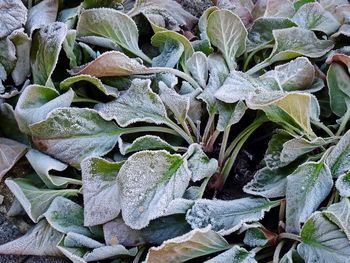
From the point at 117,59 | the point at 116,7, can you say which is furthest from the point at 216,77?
the point at 116,7

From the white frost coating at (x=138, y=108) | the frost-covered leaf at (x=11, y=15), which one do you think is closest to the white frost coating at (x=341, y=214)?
the white frost coating at (x=138, y=108)

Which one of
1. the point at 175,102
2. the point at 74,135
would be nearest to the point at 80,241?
the point at 74,135

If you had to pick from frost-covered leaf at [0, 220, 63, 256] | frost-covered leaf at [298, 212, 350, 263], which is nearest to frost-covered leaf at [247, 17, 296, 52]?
frost-covered leaf at [298, 212, 350, 263]

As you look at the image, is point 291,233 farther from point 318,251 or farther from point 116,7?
point 116,7

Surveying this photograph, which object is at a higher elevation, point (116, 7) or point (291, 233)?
point (116, 7)

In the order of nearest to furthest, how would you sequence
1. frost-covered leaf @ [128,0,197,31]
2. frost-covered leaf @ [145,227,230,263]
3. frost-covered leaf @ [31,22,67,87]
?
frost-covered leaf @ [145,227,230,263] → frost-covered leaf @ [31,22,67,87] → frost-covered leaf @ [128,0,197,31]

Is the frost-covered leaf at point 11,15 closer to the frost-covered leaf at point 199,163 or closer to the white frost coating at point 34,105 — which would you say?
the white frost coating at point 34,105

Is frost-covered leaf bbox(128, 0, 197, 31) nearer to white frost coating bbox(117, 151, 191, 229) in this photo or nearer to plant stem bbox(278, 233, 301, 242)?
white frost coating bbox(117, 151, 191, 229)
